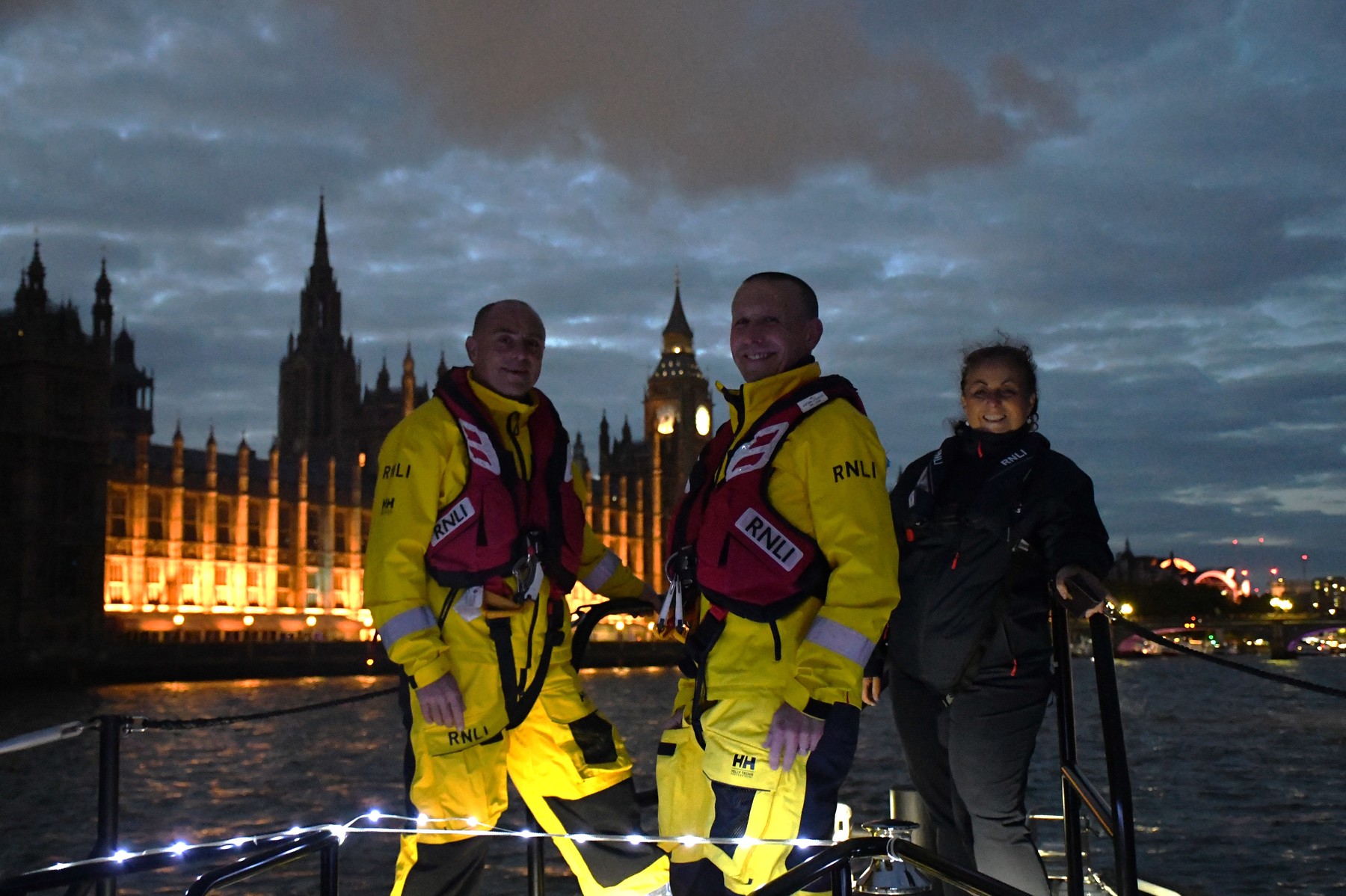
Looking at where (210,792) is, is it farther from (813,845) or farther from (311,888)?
(813,845)

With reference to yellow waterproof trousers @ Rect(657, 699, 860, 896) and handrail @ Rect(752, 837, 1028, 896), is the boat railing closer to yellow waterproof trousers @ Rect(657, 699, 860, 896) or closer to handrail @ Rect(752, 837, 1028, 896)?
handrail @ Rect(752, 837, 1028, 896)

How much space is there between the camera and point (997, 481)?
309cm

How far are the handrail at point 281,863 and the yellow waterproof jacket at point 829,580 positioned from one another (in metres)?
0.84

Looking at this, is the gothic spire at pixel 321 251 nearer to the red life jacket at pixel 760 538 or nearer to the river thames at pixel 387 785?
the river thames at pixel 387 785

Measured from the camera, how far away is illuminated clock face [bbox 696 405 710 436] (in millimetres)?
86500

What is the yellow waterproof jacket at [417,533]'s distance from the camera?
3.00 m

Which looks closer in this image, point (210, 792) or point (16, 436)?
point (210, 792)

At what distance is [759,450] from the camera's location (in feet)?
8.96

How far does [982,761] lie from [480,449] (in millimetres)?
1471

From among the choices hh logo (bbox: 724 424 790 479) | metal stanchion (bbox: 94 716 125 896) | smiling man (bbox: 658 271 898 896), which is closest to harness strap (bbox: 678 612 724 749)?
smiling man (bbox: 658 271 898 896)

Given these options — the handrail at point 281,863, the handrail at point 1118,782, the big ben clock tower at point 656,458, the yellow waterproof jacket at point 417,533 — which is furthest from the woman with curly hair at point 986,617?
the big ben clock tower at point 656,458

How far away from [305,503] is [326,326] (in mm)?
25533

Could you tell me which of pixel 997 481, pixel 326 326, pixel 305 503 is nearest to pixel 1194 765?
pixel 997 481

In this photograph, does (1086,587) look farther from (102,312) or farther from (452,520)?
(102,312)
